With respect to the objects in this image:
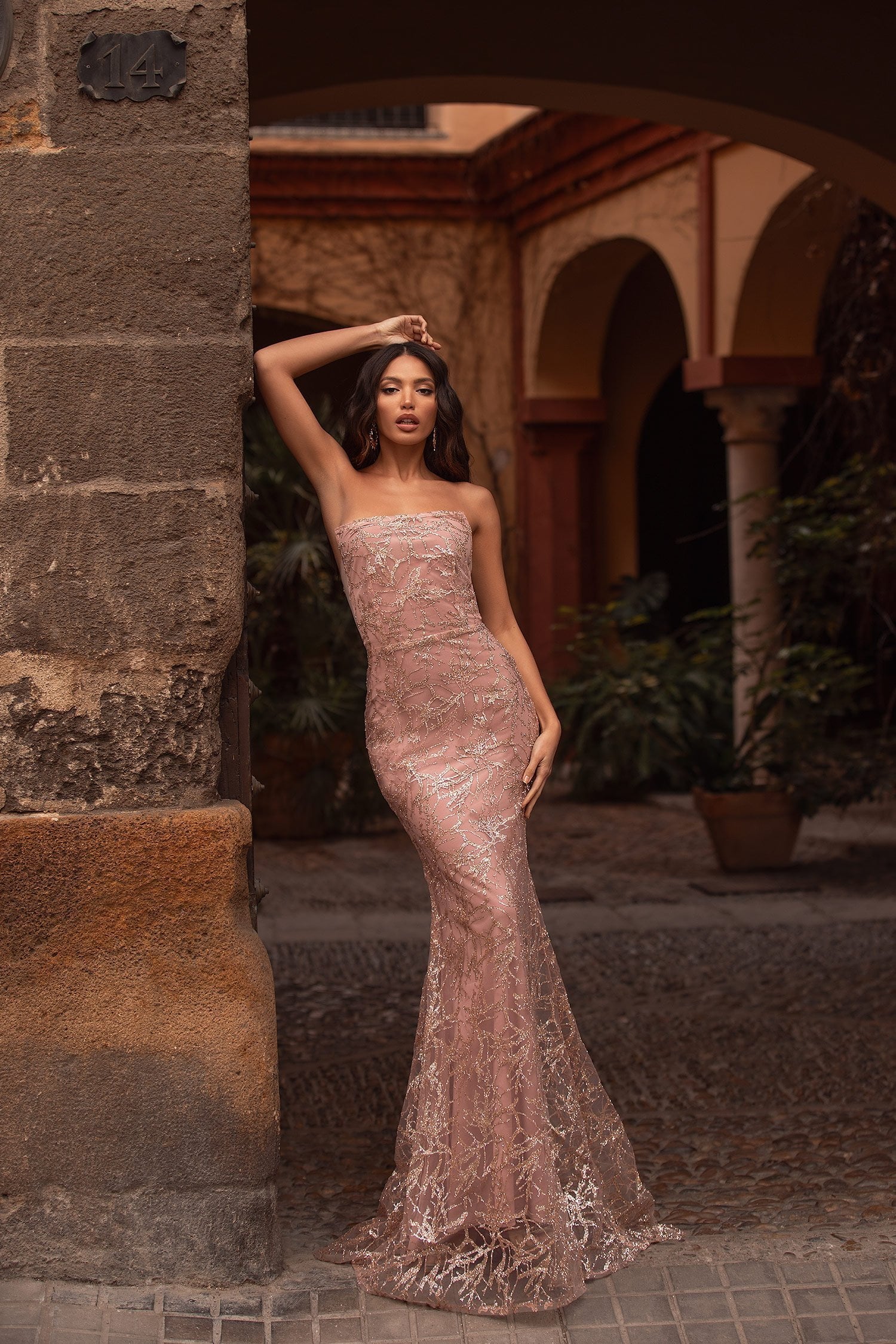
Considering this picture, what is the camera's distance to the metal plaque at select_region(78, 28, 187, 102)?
2.74 meters

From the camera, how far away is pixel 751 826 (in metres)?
7.74

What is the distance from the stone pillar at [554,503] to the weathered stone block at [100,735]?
8.75 m

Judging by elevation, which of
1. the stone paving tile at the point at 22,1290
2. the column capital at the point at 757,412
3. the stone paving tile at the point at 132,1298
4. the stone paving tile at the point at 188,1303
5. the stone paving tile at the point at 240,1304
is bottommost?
the stone paving tile at the point at 240,1304

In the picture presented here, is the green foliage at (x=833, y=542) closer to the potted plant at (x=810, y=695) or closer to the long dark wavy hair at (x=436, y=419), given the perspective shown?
the potted plant at (x=810, y=695)

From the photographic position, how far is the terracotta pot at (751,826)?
303 inches

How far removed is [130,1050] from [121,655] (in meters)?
0.70

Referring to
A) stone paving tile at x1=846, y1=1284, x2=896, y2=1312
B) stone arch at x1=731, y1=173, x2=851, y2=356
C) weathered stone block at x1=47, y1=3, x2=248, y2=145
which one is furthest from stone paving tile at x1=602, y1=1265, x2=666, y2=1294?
stone arch at x1=731, y1=173, x2=851, y2=356

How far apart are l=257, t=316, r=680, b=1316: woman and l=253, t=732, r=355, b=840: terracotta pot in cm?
579

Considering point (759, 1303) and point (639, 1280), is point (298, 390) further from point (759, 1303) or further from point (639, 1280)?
point (759, 1303)

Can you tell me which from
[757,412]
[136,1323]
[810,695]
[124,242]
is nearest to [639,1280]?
[136,1323]

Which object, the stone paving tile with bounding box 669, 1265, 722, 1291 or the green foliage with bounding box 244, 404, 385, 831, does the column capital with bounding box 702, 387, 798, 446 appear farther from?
the stone paving tile with bounding box 669, 1265, 722, 1291

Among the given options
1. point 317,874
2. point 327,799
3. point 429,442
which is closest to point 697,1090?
point 429,442

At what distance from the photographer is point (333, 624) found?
911 centimetres

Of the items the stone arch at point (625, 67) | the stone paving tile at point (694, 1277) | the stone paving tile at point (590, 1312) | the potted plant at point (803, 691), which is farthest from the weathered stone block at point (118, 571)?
the potted plant at point (803, 691)
